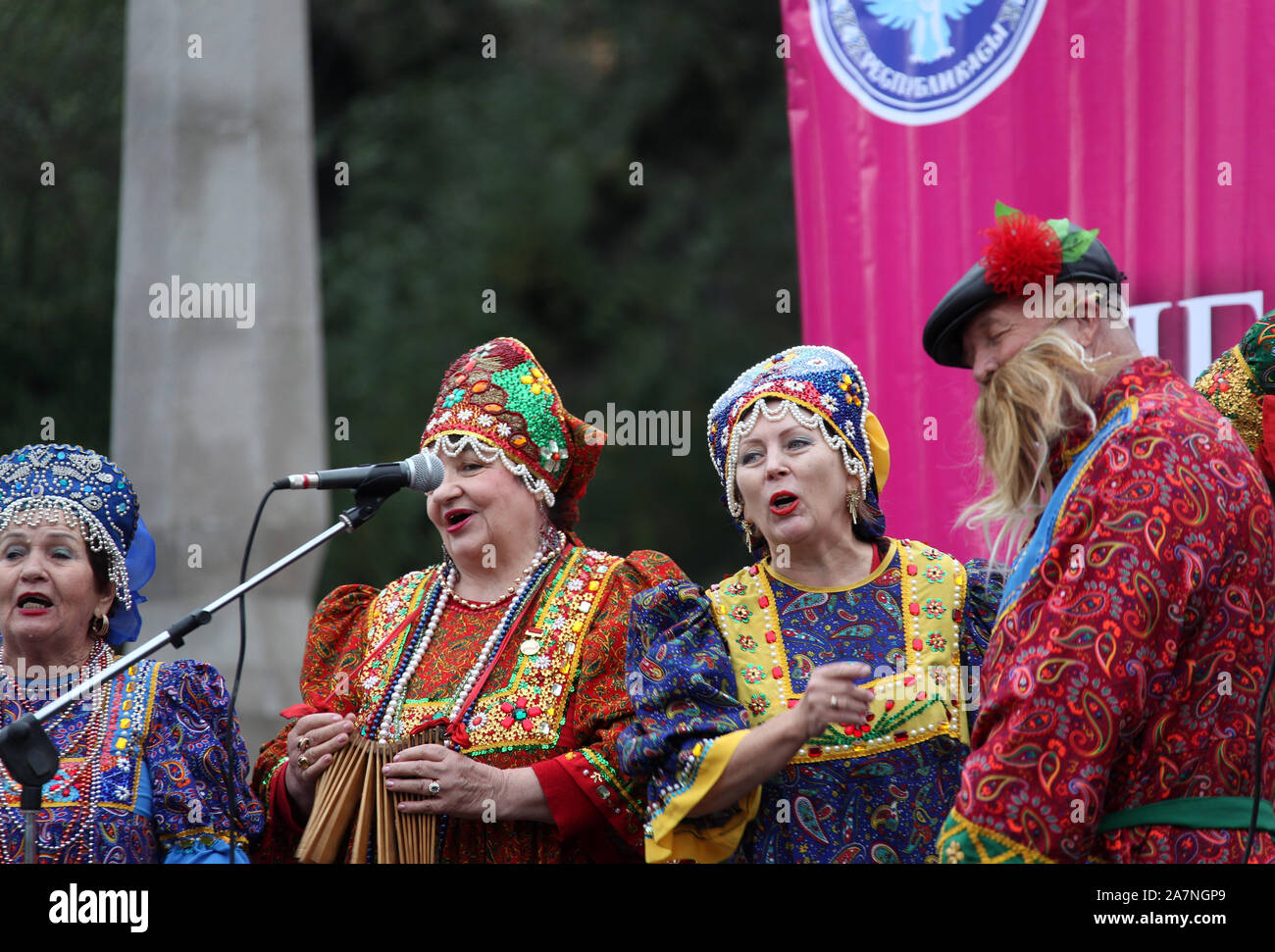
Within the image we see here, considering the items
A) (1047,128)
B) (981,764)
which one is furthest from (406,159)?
(981,764)

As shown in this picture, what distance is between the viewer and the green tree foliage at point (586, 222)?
1011 centimetres

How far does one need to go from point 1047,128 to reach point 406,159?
7.10m

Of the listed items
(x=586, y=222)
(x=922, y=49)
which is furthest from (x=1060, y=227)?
(x=586, y=222)

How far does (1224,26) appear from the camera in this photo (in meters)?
3.62

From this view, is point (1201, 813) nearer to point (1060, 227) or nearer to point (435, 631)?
point (1060, 227)

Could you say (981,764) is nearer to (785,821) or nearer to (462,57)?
(785,821)

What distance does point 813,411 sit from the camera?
3.38 m

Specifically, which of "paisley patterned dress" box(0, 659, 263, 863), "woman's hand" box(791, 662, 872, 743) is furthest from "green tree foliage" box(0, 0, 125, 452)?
"woman's hand" box(791, 662, 872, 743)

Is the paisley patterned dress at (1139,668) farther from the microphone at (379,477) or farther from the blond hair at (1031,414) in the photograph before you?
the microphone at (379,477)

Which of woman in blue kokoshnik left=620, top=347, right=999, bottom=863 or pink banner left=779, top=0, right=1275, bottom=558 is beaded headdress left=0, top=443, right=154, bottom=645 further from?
pink banner left=779, top=0, right=1275, bottom=558

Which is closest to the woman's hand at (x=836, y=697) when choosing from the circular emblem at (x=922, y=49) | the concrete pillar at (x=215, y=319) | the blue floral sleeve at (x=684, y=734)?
the blue floral sleeve at (x=684, y=734)

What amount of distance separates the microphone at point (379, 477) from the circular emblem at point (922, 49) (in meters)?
1.75

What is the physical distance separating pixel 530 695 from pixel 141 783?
0.86 metres

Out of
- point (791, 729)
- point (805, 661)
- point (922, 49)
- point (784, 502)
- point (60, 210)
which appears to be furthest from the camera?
point (60, 210)
